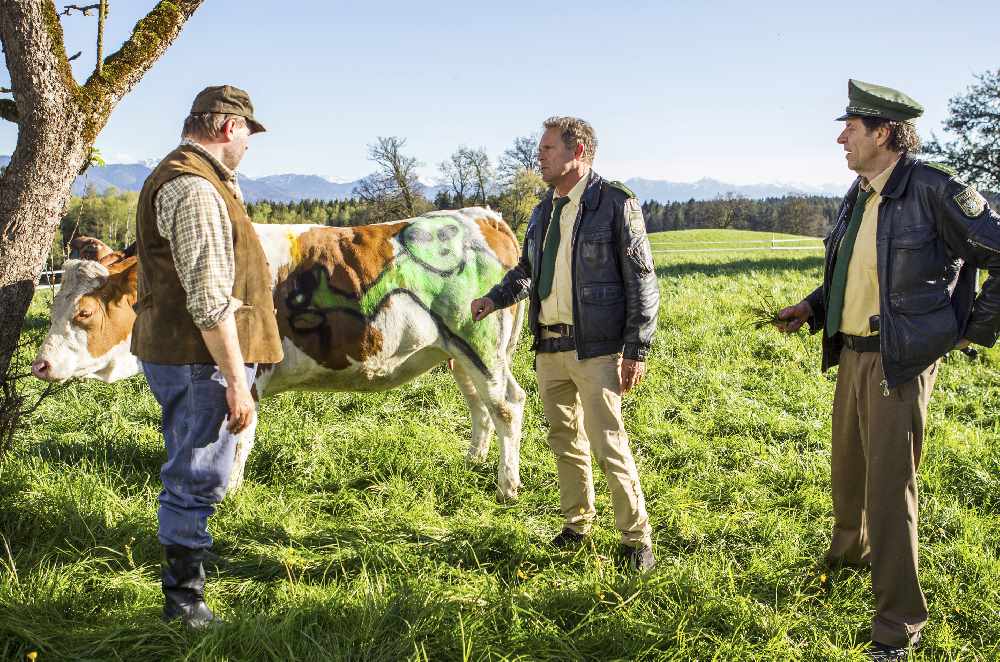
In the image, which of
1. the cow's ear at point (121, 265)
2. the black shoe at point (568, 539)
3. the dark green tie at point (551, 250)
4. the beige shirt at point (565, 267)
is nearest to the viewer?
the beige shirt at point (565, 267)

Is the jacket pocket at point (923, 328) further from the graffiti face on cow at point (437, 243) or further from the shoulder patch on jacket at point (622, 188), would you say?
the graffiti face on cow at point (437, 243)

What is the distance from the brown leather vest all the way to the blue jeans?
9cm

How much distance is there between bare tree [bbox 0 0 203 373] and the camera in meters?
3.81

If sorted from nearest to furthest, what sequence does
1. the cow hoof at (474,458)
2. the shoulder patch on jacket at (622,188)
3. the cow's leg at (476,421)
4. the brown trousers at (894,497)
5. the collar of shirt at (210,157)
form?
the collar of shirt at (210,157), the brown trousers at (894,497), the shoulder patch on jacket at (622,188), the cow hoof at (474,458), the cow's leg at (476,421)

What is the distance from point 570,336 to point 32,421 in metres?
4.89

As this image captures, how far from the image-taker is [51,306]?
4469 millimetres

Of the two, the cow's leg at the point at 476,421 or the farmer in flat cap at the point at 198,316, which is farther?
the cow's leg at the point at 476,421

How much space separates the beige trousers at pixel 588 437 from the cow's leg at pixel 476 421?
145cm

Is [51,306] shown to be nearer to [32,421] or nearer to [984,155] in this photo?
[32,421]

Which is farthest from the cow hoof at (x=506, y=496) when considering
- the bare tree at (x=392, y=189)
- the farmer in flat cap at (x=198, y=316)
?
the bare tree at (x=392, y=189)

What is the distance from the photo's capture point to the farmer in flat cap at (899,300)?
3105 millimetres

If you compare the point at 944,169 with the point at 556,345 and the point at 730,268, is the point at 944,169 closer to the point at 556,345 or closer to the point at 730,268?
the point at 556,345

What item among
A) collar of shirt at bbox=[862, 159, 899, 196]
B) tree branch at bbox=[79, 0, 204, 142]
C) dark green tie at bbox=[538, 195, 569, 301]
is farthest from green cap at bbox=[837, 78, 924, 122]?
tree branch at bbox=[79, 0, 204, 142]

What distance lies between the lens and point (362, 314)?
16.6ft
